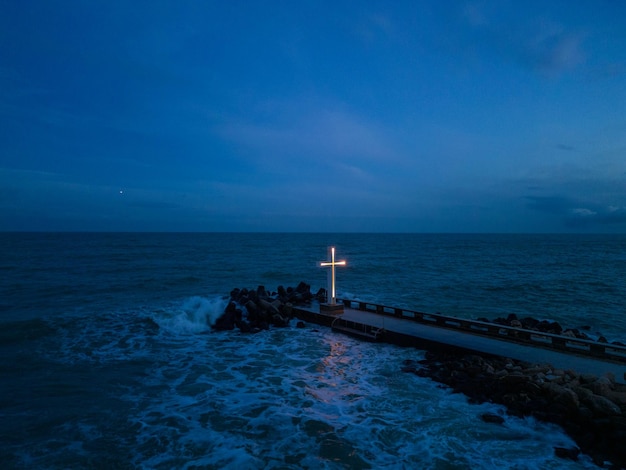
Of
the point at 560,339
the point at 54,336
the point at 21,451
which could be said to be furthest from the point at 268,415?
the point at 54,336

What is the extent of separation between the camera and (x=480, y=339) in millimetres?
12938

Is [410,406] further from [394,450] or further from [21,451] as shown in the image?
[21,451]

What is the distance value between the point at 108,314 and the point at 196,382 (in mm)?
12150

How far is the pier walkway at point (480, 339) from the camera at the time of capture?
419 inches

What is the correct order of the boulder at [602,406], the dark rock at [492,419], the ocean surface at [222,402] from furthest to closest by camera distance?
the dark rock at [492,419], the boulder at [602,406], the ocean surface at [222,402]

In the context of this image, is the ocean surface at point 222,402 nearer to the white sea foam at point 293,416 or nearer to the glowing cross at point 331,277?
the white sea foam at point 293,416

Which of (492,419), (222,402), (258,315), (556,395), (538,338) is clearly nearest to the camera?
(492,419)

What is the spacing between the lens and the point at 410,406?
30.0 feet

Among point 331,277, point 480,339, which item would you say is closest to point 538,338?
point 480,339

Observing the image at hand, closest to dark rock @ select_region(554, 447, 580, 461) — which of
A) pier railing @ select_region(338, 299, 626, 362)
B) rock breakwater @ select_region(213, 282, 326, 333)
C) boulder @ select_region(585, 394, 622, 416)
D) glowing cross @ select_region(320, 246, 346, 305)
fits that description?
boulder @ select_region(585, 394, 622, 416)

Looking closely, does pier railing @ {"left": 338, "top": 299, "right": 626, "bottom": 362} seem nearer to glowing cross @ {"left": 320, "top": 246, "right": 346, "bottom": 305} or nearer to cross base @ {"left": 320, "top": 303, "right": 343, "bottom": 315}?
cross base @ {"left": 320, "top": 303, "right": 343, "bottom": 315}

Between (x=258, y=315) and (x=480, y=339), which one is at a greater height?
(x=480, y=339)

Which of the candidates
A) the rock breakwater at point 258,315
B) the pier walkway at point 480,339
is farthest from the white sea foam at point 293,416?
the rock breakwater at point 258,315

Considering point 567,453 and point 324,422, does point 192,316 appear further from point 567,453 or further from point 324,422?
point 567,453
